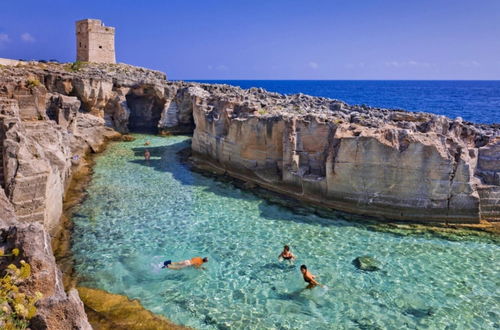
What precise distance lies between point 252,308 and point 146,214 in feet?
24.5

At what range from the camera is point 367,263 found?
11523 mm

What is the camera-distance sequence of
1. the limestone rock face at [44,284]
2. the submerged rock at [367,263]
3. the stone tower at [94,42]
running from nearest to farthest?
the limestone rock face at [44,284] < the submerged rock at [367,263] < the stone tower at [94,42]

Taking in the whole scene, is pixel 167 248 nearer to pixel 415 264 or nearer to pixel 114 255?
pixel 114 255

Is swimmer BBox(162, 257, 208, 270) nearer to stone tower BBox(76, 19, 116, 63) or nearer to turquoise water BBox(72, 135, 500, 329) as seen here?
turquoise water BBox(72, 135, 500, 329)

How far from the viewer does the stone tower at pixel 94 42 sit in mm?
47875

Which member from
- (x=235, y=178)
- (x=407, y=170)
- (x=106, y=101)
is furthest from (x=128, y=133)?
(x=407, y=170)

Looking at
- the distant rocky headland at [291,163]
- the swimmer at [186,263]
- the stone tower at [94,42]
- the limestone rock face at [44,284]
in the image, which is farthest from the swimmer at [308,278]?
the stone tower at [94,42]

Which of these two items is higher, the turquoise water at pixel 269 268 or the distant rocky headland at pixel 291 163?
the distant rocky headland at pixel 291 163

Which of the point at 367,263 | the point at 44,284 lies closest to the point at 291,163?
the point at 367,263

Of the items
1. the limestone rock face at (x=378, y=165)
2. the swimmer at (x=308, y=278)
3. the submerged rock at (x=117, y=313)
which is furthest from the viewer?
the limestone rock face at (x=378, y=165)

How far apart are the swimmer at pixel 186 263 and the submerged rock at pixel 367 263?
4.65 meters

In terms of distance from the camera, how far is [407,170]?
48.1 ft

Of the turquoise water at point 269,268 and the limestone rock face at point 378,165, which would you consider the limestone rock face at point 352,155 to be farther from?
the turquoise water at point 269,268

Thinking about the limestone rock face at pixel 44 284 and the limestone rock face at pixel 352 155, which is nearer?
the limestone rock face at pixel 44 284
